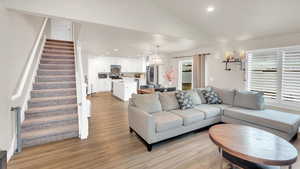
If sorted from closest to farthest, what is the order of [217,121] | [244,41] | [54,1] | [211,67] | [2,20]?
[2,20] < [54,1] < [217,121] < [244,41] < [211,67]

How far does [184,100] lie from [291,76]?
8.68 feet

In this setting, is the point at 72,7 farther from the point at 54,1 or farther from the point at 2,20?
the point at 2,20

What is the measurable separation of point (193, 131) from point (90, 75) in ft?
24.7

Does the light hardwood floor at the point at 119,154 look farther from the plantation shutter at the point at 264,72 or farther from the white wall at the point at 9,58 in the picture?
the plantation shutter at the point at 264,72

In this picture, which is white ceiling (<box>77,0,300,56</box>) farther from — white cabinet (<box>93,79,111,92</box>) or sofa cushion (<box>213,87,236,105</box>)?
white cabinet (<box>93,79,111,92</box>)

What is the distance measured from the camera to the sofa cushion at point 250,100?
346cm

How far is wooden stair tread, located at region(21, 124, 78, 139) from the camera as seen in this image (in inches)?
109

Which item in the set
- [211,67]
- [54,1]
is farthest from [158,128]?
[211,67]

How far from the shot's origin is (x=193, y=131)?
11.0 feet

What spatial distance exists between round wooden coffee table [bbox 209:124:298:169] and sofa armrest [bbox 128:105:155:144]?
0.99 meters

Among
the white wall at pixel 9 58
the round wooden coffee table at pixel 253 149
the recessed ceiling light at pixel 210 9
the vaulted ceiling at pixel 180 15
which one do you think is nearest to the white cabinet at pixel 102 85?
the vaulted ceiling at pixel 180 15

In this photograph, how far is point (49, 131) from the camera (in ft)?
9.64

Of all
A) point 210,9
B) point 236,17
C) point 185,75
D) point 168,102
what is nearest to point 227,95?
point 168,102

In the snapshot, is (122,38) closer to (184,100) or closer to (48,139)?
(184,100)
